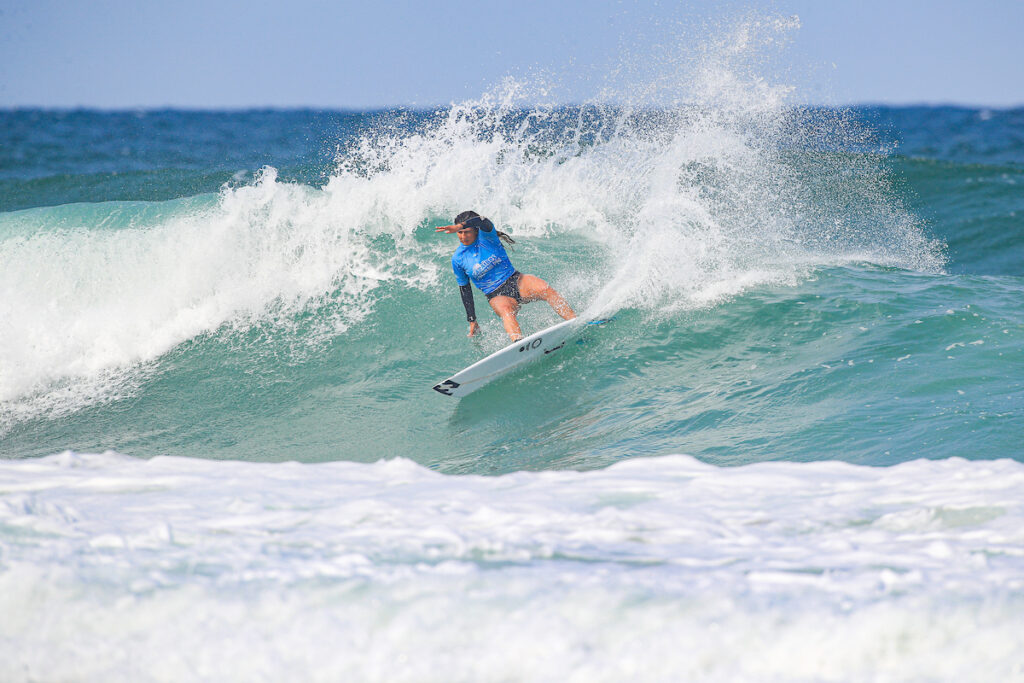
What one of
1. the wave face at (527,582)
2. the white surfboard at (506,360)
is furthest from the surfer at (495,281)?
the wave face at (527,582)

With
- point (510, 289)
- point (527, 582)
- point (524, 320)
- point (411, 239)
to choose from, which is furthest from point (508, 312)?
point (527, 582)

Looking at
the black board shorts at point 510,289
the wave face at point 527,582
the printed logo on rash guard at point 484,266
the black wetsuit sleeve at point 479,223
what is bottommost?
the wave face at point 527,582

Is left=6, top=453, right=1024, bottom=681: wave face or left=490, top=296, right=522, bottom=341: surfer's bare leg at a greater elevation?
left=490, top=296, right=522, bottom=341: surfer's bare leg

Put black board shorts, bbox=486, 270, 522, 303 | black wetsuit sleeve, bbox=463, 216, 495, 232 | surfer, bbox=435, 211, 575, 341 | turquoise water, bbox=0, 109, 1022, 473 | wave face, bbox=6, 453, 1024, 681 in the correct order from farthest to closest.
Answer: black board shorts, bbox=486, 270, 522, 303 < surfer, bbox=435, 211, 575, 341 < black wetsuit sleeve, bbox=463, 216, 495, 232 < turquoise water, bbox=0, 109, 1022, 473 < wave face, bbox=6, 453, 1024, 681

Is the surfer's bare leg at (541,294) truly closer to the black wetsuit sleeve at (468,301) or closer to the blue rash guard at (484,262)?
the blue rash guard at (484,262)

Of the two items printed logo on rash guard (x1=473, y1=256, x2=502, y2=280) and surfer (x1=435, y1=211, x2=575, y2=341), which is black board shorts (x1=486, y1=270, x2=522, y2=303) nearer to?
surfer (x1=435, y1=211, x2=575, y2=341)

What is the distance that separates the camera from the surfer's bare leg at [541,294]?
734 cm

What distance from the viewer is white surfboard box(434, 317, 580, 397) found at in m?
6.38

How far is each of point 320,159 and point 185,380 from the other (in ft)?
52.1

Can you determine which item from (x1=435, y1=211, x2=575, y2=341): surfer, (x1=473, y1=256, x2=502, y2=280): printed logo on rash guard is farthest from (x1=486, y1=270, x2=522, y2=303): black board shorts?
(x1=473, y1=256, x2=502, y2=280): printed logo on rash guard

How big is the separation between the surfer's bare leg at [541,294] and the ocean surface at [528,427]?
1.19 ft

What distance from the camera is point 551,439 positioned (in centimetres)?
553

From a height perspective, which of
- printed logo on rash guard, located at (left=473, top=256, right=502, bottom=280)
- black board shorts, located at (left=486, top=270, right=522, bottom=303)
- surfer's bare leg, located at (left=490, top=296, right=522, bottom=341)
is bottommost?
surfer's bare leg, located at (left=490, top=296, right=522, bottom=341)

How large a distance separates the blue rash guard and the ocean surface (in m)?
0.74
